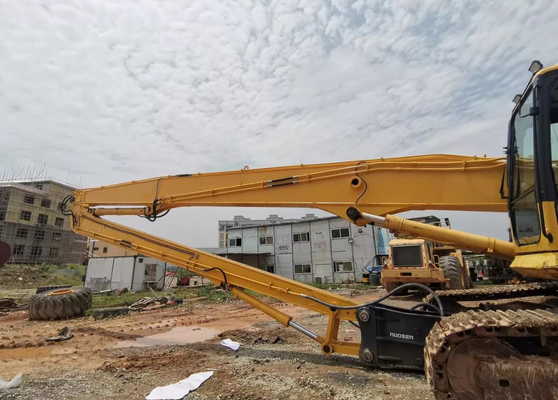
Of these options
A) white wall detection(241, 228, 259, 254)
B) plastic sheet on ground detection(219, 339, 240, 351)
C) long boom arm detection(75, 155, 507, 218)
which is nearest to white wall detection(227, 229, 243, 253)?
white wall detection(241, 228, 259, 254)

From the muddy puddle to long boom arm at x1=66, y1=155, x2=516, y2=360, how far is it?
2122 mm

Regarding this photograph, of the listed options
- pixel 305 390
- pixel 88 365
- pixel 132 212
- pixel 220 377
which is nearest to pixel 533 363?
pixel 305 390

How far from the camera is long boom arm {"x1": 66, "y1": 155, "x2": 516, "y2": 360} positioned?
4734mm

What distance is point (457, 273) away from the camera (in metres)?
13.5

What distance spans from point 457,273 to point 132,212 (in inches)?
483

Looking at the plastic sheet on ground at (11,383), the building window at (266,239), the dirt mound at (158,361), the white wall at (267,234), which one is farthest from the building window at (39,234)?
the plastic sheet on ground at (11,383)

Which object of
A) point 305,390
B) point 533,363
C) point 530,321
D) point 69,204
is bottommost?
point 305,390

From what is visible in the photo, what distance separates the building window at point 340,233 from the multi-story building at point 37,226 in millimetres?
34297

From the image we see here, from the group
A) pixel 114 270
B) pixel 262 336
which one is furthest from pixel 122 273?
pixel 262 336

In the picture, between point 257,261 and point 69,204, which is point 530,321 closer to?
point 69,204

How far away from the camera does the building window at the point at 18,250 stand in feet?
137

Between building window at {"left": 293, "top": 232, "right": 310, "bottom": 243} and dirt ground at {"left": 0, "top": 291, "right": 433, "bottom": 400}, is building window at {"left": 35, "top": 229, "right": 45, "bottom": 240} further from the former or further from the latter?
dirt ground at {"left": 0, "top": 291, "right": 433, "bottom": 400}

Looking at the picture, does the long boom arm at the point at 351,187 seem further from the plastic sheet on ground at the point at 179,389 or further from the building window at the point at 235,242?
the building window at the point at 235,242

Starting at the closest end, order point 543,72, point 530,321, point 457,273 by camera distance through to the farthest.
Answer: point 530,321, point 543,72, point 457,273
